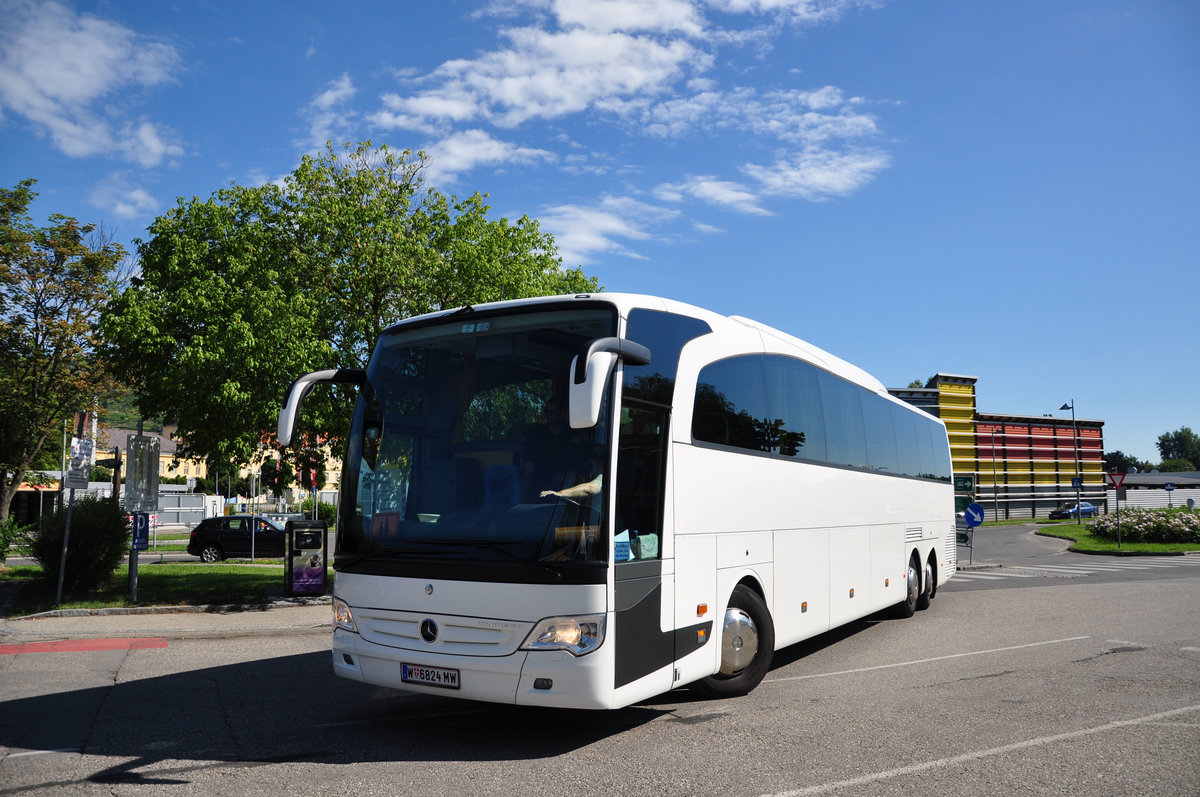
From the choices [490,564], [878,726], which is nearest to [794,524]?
[878,726]

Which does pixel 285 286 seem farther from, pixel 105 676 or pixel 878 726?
pixel 878 726

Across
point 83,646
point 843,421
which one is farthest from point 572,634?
point 83,646

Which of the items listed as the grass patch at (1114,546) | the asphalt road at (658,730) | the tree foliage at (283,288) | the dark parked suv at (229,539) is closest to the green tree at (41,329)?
the dark parked suv at (229,539)

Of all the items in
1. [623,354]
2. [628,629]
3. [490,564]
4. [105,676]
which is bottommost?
[105,676]

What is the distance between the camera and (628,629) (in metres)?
5.74

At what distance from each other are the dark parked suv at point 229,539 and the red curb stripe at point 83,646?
19.5 metres

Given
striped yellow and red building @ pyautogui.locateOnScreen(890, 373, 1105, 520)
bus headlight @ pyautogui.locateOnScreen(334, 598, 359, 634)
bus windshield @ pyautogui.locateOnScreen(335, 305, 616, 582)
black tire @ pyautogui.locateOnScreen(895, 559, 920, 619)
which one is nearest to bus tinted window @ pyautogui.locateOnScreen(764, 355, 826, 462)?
bus windshield @ pyautogui.locateOnScreen(335, 305, 616, 582)

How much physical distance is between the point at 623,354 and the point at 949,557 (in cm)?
1308

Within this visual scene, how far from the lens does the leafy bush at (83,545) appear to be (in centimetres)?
1608

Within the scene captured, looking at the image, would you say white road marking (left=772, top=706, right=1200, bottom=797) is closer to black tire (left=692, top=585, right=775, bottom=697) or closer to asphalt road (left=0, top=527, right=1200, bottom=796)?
asphalt road (left=0, top=527, right=1200, bottom=796)

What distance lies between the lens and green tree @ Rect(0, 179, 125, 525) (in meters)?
28.6

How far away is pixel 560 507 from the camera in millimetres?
5652

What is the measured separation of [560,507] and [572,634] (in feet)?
2.67

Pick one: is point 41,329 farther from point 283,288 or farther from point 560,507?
point 560,507
